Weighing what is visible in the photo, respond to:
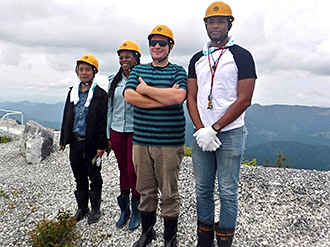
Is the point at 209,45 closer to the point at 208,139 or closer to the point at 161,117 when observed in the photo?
the point at 161,117

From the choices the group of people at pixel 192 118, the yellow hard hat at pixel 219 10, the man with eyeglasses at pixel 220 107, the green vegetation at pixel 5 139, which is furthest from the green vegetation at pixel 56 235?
the green vegetation at pixel 5 139

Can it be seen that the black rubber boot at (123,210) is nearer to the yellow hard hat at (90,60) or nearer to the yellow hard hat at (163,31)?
the yellow hard hat at (90,60)

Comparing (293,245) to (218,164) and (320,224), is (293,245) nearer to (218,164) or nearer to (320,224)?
(320,224)

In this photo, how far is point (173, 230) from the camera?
330 cm

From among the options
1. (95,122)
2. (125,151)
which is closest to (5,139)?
(95,122)

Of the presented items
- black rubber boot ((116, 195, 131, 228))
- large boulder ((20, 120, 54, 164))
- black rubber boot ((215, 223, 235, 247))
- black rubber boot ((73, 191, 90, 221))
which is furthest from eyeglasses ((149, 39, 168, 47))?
large boulder ((20, 120, 54, 164))

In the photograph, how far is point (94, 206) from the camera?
430 centimetres

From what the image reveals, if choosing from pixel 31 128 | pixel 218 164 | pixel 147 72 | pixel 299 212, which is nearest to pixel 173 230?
pixel 218 164

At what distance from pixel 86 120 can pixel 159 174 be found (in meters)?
1.52

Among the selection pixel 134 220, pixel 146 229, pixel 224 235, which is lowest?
pixel 134 220

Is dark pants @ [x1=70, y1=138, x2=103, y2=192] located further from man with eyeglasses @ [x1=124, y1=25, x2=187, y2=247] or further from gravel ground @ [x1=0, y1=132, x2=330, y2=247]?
Result: man with eyeglasses @ [x1=124, y1=25, x2=187, y2=247]

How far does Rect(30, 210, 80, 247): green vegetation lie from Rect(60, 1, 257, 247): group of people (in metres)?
1.20

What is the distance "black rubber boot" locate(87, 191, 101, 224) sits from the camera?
4.18m

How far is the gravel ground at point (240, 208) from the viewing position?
406 centimetres
